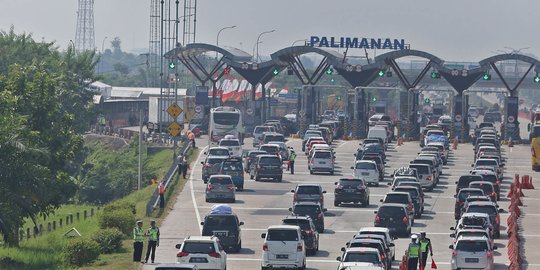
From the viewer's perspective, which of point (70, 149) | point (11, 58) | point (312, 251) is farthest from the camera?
point (11, 58)

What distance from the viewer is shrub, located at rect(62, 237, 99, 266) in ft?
144

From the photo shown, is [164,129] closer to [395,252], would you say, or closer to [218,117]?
[218,117]

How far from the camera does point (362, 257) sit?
38000 millimetres

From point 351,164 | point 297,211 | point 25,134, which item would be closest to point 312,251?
point 297,211

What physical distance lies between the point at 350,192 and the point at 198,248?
2518cm

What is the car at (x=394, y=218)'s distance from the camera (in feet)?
170

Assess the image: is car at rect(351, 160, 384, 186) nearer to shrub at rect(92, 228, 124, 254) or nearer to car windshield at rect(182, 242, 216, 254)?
shrub at rect(92, 228, 124, 254)

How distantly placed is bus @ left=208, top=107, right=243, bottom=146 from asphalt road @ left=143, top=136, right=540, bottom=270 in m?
8.50

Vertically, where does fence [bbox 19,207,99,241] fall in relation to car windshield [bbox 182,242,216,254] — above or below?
below

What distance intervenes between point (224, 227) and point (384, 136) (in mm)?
59583

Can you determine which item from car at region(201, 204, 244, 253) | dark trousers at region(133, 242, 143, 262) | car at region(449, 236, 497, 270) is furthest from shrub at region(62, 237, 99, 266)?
car at region(449, 236, 497, 270)

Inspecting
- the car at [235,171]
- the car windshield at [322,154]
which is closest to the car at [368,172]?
the car at [235,171]

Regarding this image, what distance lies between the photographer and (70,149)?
55.5m

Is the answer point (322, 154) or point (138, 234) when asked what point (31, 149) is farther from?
point (322, 154)
